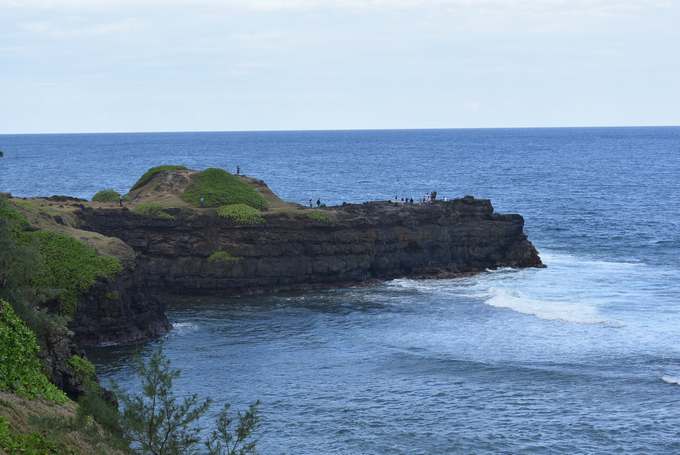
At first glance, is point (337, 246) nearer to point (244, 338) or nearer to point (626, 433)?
point (244, 338)

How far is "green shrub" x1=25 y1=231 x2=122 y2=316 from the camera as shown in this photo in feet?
190

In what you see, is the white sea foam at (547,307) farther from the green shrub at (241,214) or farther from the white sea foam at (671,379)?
the green shrub at (241,214)

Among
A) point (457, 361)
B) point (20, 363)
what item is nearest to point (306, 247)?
point (457, 361)

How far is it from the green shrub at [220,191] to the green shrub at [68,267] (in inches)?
812

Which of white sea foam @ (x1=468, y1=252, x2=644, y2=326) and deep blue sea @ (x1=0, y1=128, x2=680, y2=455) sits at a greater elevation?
white sea foam @ (x1=468, y1=252, x2=644, y2=326)

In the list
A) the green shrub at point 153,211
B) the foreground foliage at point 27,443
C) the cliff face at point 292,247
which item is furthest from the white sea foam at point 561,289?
the foreground foliage at point 27,443

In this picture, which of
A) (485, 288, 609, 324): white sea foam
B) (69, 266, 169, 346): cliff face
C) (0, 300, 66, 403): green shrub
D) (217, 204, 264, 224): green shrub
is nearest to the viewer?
(0, 300, 66, 403): green shrub

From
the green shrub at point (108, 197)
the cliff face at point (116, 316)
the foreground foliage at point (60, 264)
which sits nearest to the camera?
the foreground foliage at point (60, 264)

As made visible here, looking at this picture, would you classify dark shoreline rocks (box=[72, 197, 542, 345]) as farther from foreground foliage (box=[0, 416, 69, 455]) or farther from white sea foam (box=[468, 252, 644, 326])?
foreground foliage (box=[0, 416, 69, 455])

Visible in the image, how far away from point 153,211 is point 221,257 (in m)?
7.48

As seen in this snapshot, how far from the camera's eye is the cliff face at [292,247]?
247ft

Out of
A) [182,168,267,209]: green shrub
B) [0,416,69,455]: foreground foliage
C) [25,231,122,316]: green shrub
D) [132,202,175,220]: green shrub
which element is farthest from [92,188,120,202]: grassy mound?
[0,416,69,455]: foreground foliage

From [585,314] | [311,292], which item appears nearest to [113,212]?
[311,292]

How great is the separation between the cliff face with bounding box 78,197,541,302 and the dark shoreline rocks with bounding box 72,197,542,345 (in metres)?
0.08
